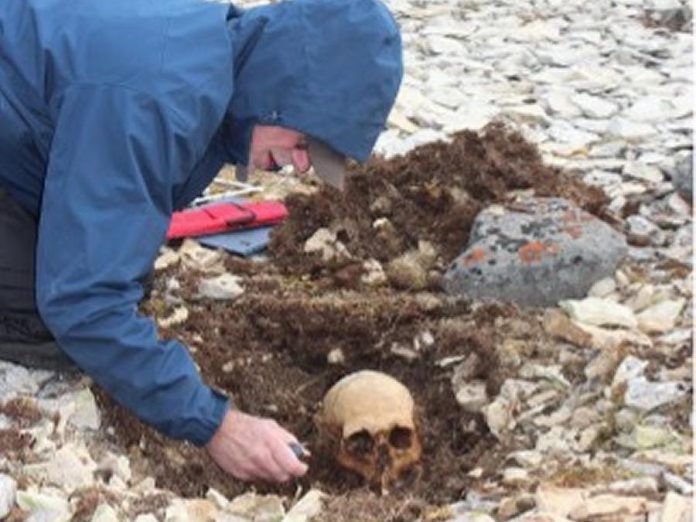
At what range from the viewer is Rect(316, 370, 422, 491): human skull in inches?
191

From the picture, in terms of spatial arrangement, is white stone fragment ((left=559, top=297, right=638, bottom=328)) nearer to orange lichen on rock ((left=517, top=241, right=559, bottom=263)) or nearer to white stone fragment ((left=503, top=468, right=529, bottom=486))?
orange lichen on rock ((left=517, top=241, right=559, bottom=263))

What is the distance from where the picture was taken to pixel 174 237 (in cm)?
649

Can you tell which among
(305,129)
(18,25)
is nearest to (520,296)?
(305,129)

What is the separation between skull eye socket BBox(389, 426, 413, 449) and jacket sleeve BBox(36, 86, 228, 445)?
991mm

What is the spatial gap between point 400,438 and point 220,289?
1.34 m

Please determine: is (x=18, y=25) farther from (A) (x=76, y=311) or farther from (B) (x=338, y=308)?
(B) (x=338, y=308)

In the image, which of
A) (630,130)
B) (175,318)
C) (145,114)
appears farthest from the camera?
(630,130)

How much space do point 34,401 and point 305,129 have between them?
1.41 m

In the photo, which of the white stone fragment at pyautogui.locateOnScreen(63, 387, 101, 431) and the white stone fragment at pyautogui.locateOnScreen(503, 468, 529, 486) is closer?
the white stone fragment at pyautogui.locateOnScreen(503, 468, 529, 486)

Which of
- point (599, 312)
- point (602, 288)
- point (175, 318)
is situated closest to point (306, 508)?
point (175, 318)

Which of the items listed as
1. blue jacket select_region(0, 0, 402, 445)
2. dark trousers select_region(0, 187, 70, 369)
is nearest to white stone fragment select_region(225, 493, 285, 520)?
blue jacket select_region(0, 0, 402, 445)

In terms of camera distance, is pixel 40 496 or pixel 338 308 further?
pixel 338 308

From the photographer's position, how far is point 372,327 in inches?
222

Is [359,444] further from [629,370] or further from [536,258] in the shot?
[536,258]
